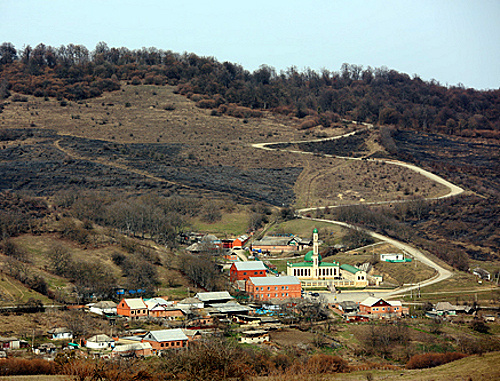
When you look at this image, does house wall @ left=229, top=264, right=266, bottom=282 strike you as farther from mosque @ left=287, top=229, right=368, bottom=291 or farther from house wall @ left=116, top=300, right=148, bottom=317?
house wall @ left=116, top=300, right=148, bottom=317

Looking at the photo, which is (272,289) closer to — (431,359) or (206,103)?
(431,359)

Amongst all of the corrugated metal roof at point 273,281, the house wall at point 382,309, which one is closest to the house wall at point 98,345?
the corrugated metal roof at point 273,281

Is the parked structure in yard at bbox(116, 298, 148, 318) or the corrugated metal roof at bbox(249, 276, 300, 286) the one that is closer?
the parked structure in yard at bbox(116, 298, 148, 318)

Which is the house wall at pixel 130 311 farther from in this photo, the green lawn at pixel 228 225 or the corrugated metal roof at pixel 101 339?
the green lawn at pixel 228 225

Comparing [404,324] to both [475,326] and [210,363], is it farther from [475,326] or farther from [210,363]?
[210,363]

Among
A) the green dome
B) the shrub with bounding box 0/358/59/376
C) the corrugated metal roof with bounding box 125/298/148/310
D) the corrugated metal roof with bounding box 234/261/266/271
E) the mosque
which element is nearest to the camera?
the shrub with bounding box 0/358/59/376

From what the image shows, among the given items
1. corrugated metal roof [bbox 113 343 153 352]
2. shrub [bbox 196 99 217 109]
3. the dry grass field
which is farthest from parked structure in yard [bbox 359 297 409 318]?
shrub [bbox 196 99 217 109]
